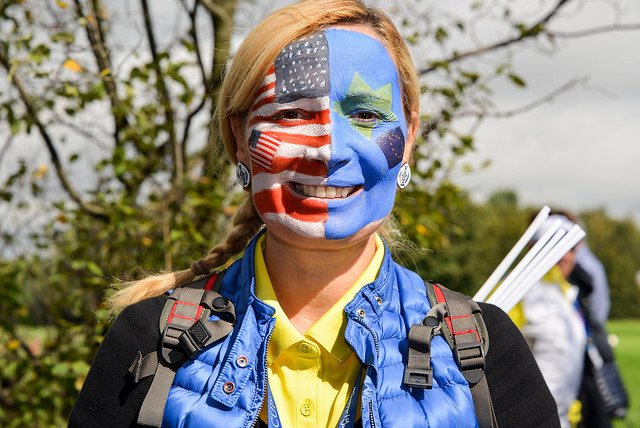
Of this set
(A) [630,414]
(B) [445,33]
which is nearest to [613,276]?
(A) [630,414]

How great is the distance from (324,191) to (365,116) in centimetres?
27

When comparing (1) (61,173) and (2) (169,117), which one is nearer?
(2) (169,117)

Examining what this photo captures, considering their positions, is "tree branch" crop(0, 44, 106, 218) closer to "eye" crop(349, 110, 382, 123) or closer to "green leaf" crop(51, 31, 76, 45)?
"green leaf" crop(51, 31, 76, 45)

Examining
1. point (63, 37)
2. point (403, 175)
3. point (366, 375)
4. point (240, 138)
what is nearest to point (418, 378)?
point (366, 375)

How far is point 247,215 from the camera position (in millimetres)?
2369

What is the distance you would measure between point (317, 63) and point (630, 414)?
31.3 ft

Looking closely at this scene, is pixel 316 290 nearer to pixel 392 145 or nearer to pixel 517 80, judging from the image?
pixel 392 145

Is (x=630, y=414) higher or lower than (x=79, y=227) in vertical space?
lower

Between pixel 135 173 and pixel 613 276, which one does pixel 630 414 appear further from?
pixel 613 276

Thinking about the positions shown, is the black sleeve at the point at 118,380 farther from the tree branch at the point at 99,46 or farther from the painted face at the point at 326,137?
the tree branch at the point at 99,46

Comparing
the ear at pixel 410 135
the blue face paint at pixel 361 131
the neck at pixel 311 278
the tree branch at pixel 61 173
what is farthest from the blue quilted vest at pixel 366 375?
the tree branch at pixel 61 173

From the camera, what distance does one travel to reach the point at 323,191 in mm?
1960

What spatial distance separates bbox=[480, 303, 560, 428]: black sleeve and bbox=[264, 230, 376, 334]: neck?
18.1 inches

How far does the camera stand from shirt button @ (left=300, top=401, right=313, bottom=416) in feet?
5.92
